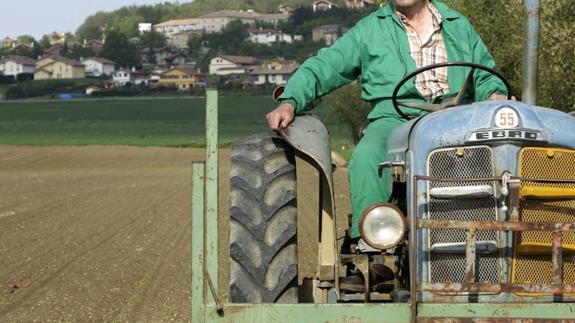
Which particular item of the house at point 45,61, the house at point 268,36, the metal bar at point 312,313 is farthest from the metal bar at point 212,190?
the house at point 45,61

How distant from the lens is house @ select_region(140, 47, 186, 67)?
493 ft

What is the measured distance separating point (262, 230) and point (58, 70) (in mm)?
139691

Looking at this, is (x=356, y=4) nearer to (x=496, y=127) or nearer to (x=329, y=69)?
(x=329, y=69)

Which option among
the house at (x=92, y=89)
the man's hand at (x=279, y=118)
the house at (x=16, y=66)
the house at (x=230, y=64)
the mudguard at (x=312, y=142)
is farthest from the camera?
the house at (x=16, y=66)

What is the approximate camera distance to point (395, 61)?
20.9 feet

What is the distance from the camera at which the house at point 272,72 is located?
115 m

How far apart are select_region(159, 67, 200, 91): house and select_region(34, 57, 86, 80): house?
15622 mm

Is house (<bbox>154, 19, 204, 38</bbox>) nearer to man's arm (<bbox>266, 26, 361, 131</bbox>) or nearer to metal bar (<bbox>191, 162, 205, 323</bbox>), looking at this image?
man's arm (<bbox>266, 26, 361, 131</bbox>)

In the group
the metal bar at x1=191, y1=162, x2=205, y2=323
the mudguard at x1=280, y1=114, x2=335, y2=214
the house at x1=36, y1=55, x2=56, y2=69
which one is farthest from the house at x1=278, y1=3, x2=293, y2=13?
the metal bar at x1=191, y1=162, x2=205, y2=323

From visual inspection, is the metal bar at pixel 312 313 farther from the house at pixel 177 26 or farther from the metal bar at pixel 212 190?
the house at pixel 177 26

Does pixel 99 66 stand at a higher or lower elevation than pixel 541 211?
lower

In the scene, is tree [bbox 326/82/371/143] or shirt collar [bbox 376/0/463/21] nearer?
shirt collar [bbox 376/0/463/21]

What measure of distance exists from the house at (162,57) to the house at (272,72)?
28.1 meters

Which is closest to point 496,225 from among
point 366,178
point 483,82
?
point 366,178
